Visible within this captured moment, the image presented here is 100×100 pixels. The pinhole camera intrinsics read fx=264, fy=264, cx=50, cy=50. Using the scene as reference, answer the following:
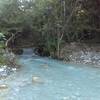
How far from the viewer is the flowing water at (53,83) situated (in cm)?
822

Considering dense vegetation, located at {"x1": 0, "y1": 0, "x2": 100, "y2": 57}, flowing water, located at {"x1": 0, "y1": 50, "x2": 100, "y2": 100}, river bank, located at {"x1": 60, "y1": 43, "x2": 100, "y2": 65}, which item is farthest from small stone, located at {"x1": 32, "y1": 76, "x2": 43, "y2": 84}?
dense vegetation, located at {"x1": 0, "y1": 0, "x2": 100, "y2": 57}

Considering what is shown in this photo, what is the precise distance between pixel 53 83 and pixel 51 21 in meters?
7.83

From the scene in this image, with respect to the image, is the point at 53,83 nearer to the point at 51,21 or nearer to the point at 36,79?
the point at 36,79

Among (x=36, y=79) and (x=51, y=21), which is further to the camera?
(x=51, y=21)

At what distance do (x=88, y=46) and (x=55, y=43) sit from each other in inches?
89.5

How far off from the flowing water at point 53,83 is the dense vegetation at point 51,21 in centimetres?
373

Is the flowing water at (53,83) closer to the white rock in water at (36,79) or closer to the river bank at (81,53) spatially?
the white rock in water at (36,79)

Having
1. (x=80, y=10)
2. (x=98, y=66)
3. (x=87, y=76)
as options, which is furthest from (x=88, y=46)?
(x=87, y=76)

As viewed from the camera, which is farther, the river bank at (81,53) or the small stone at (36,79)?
the river bank at (81,53)

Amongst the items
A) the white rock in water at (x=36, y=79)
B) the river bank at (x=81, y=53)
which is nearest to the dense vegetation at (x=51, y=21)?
the river bank at (x=81, y=53)

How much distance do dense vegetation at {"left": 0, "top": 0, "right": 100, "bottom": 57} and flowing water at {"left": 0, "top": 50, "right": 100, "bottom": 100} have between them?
3.73 m

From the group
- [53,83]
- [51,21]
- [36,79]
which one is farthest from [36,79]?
[51,21]

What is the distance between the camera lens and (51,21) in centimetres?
1706

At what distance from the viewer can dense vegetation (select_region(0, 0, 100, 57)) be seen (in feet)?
55.8
